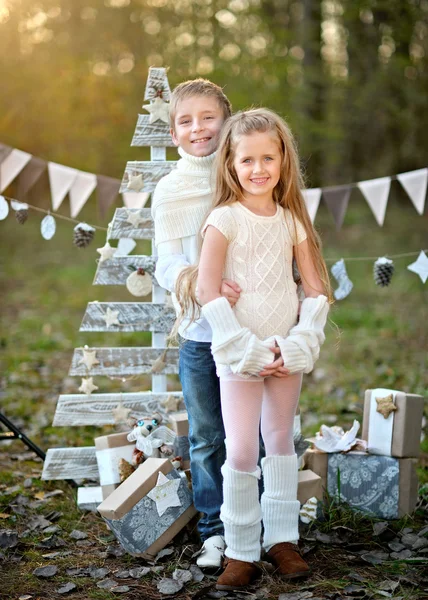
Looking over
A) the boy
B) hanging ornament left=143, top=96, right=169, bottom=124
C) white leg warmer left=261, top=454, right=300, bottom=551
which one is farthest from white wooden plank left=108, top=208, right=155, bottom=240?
white leg warmer left=261, top=454, right=300, bottom=551

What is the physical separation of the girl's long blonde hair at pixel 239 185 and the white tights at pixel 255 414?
36 centimetres

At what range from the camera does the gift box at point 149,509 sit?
300 centimetres

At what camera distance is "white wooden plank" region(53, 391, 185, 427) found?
12.3ft

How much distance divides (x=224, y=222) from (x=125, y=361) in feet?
4.55

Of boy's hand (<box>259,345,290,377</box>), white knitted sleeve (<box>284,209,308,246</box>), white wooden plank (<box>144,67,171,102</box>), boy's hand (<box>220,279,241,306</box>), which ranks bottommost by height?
boy's hand (<box>259,345,290,377</box>)

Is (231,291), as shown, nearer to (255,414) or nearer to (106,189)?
(255,414)

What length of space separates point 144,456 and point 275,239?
136 centimetres

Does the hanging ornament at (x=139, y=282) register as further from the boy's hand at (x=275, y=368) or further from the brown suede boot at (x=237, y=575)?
the brown suede boot at (x=237, y=575)

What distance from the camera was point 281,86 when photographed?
11.8m

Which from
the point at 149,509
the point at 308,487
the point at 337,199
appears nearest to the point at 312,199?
the point at 337,199

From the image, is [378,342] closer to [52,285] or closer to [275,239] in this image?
[275,239]

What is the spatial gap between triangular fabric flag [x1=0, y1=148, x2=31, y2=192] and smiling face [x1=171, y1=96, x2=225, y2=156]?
A: 164cm

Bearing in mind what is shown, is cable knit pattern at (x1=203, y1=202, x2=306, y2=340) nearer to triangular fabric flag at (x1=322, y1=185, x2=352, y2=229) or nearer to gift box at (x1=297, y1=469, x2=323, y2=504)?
gift box at (x1=297, y1=469, x2=323, y2=504)

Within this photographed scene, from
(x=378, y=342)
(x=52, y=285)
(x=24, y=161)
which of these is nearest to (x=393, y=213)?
(x=52, y=285)
